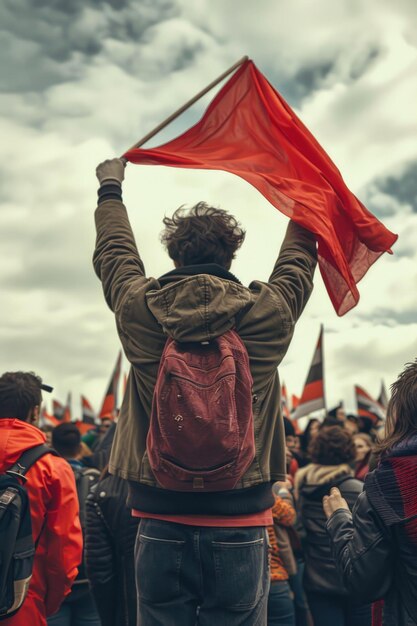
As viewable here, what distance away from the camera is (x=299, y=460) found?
9016 millimetres

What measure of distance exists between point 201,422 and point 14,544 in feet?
4.38

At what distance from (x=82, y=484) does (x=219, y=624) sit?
3.04 metres

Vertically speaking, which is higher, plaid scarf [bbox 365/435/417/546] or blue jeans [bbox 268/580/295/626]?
plaid scarf [bbox 365/435/417/546]

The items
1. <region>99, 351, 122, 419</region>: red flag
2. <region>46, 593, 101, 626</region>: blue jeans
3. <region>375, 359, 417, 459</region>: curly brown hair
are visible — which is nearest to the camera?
<region>375, 359, 417, 459</region>: curly brown hair

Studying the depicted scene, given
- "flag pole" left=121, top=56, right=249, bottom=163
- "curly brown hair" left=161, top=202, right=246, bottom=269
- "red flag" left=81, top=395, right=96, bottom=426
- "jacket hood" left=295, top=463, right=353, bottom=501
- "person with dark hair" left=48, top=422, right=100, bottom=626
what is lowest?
"person with dark hair" left=48, top=422, right=100, bottom=626

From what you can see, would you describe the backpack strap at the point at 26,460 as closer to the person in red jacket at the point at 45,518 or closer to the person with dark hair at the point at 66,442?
the person in red jacket at the point at 45,518

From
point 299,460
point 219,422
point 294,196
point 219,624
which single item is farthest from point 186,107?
point 299,460

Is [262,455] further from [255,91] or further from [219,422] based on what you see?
[255,91]

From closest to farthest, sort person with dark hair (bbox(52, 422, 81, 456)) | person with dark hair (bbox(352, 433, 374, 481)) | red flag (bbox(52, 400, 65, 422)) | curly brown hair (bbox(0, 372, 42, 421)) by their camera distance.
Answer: curly brown hair (bbox(0, 372, 42, 421)) → person with dark hair (bbox(52, 422, 81, 456)) → person with dark hair (bbox(352, 433, 374, 481)) → red flag (bbox(52, 400, 65, 422))

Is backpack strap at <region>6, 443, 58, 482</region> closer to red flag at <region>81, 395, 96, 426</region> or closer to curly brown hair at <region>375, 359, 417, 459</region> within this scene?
curly brown hair at <region>375, 359, 417, 459</region>

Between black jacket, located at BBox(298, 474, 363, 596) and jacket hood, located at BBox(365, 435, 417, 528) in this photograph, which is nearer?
jacket hood, located at BBox(365, 435, 417, 528)

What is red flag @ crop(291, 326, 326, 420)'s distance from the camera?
45.6 feet

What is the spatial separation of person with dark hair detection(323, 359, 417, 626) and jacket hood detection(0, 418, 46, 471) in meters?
1.57

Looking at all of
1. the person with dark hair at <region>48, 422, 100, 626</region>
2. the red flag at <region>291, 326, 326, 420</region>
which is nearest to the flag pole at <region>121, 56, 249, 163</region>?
the person with dark hair at <region>48, 422, 100, 626</region>
